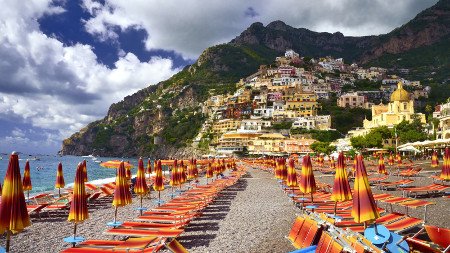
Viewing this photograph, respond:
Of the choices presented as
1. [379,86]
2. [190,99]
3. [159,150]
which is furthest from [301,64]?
[159,150]

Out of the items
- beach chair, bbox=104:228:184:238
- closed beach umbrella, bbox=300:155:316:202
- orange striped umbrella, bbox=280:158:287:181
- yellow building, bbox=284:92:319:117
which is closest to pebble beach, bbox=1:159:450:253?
beach chair, bbox=104:228:184:238

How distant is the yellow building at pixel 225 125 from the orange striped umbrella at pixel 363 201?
103m

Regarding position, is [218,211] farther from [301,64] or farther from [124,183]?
[301,64]

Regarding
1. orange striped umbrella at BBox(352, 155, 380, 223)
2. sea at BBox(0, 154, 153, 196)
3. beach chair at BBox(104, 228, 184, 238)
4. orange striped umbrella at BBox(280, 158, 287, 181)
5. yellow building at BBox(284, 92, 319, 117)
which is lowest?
sea at BBox(0, 154, 153, 196)

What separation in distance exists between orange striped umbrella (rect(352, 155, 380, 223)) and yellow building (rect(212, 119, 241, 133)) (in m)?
103

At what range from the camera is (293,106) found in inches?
4382

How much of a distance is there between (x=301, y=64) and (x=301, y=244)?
15434cm

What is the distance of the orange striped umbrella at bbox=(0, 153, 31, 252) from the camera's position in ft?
18.9

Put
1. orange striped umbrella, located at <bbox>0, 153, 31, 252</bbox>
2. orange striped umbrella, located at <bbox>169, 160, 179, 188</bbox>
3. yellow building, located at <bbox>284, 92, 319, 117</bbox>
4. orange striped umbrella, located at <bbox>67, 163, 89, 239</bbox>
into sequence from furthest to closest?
yellow building, located at <bbox>284, 92, 319, 117</bbox>, orange striped umbrella, located at <bbox>169, 160, 179, 188</bbox>, orange striped umbrella, located at <bbox>67, 163, 89, 239</bbox>, orange striped umbrella, located at <bbox>0, 153, 31, 252</bbox>

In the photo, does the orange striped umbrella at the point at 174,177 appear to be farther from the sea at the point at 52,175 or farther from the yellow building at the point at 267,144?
the yellow building at the point at 267,144

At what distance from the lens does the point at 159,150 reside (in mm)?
135000

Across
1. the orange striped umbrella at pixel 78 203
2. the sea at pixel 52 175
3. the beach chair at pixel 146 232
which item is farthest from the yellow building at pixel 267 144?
the orange striped umbrella at pixel 78 203

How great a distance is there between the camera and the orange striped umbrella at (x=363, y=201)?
6625mm

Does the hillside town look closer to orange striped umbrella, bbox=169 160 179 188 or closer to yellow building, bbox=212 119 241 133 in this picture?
yellow building, bbox=212 119 241 133
